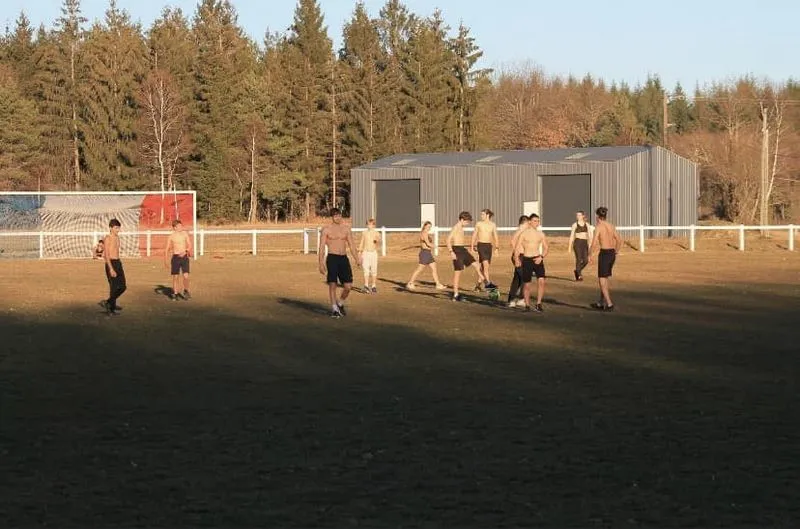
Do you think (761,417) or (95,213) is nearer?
(761,417)

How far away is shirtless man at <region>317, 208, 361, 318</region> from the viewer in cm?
2003

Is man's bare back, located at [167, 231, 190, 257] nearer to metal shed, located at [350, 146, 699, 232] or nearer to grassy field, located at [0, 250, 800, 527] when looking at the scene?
grassy field, located at [0, 250, 800, 527]

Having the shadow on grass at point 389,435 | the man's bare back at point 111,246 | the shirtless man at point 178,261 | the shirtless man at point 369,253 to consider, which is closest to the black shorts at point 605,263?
the shadow on grass at point 389,435

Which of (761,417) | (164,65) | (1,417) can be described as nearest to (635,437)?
(761,417)

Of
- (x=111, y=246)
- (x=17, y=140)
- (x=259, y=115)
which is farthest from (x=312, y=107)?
(x=111, y=246)

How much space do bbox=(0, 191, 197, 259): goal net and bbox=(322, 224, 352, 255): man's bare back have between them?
23.6 m

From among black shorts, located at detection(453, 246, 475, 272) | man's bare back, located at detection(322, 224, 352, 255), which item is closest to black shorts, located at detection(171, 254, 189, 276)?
man's bare back, located at detection(322, 224, 352, 255)

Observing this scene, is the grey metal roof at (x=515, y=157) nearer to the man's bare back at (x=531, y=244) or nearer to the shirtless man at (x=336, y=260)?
the man's bare back at (x=531, y=244)

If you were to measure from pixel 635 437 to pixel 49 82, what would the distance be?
7874 centimetres

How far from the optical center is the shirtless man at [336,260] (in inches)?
789

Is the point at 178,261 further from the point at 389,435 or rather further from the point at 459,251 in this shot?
the point at 389,435

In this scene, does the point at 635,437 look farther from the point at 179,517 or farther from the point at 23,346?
the point at 23,346

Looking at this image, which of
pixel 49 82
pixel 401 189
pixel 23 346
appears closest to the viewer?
pixel 23 346

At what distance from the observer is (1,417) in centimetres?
1022
